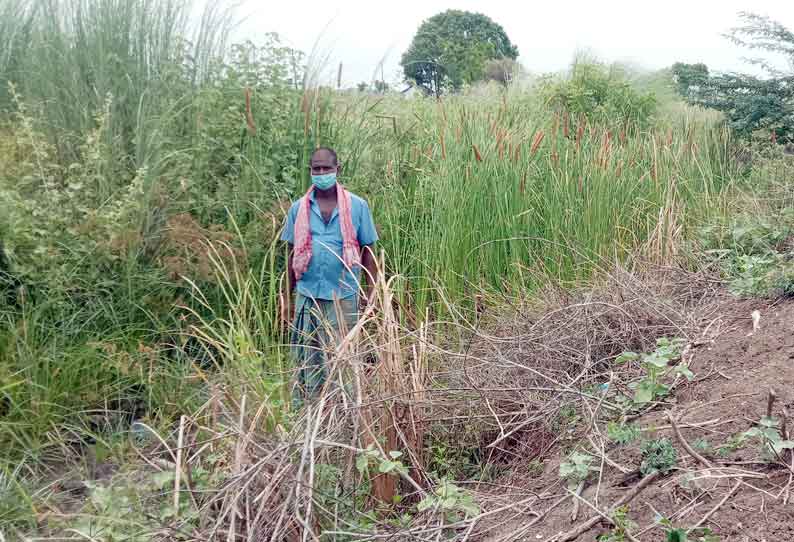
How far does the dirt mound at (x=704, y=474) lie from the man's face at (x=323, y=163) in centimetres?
213

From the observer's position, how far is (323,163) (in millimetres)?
4496

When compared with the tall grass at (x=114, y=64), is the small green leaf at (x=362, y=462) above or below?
below

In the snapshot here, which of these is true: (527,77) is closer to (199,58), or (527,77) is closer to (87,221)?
(199,58)

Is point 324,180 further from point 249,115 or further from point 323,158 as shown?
point 249,115

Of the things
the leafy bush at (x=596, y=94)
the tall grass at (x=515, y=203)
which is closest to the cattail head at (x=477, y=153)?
the tall grass at (x=515, y=203)

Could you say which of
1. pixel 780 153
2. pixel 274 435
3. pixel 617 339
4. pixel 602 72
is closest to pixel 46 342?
pixel 274 435

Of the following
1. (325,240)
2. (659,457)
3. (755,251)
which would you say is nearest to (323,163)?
(325,240)

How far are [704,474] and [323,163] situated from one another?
279cm

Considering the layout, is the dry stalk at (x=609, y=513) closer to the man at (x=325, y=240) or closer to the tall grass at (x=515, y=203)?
the man at (x=325, y=240)

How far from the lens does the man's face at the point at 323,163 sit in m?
4.50

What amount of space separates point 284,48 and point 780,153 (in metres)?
4.88

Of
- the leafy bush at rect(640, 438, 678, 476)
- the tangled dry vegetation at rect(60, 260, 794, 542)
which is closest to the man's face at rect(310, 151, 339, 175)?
the tangled dry vegetation at rect(60, 260, 794, 542)

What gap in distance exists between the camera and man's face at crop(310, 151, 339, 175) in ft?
14.8

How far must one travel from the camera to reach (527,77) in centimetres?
1374
